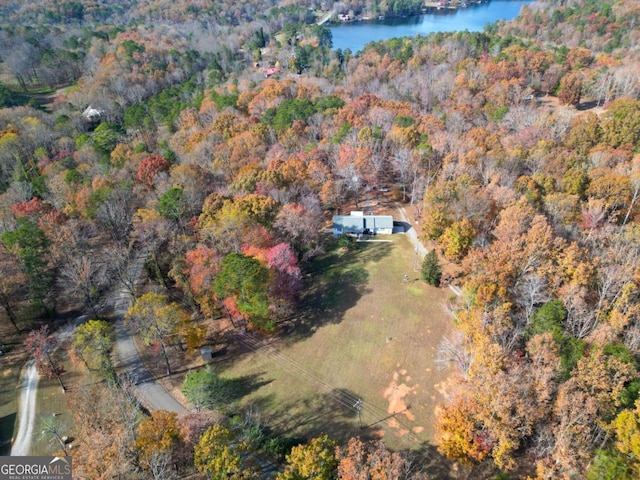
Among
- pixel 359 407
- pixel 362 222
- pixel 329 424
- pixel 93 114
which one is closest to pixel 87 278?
pixel 329 424

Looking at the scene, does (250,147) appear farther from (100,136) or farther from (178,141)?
(100,136)

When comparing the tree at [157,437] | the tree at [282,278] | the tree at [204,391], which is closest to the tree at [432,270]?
the tree at [282,278]

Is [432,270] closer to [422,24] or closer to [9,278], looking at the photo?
[9,278]

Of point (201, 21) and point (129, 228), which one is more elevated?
point (201, 21)

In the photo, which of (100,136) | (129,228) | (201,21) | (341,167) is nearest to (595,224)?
(341,167)

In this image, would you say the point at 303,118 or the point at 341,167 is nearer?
the point at 341,167

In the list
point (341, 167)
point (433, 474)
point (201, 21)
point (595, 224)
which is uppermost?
point (201, 21)

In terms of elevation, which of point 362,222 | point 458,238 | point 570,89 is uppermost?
point 570,89
